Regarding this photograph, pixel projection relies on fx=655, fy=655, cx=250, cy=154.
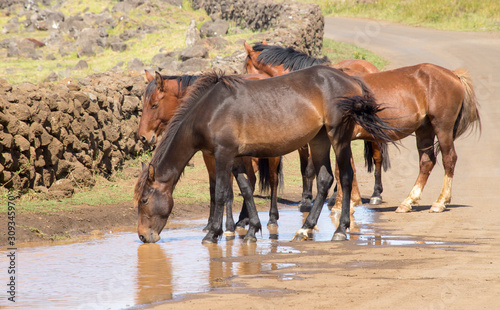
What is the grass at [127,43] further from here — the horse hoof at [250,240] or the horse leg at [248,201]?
the horse hoof at [250,240]

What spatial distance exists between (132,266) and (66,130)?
4586mm

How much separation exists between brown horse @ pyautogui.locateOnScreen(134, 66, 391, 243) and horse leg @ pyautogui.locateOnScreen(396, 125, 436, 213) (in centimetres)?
279

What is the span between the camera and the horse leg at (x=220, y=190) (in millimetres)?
7121

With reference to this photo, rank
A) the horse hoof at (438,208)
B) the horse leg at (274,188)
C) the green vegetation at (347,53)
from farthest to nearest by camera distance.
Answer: the green vegetation at (347,53) < the horse hoof at (438,208) < the horse leg at (274,188)

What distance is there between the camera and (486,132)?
16906 millimetres

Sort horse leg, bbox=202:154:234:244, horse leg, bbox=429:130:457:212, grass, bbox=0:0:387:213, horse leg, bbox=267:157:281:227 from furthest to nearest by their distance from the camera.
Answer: horse leg, bbox=429:130:457:212
grass, bbox=0:0:387:213
horse leg, bbox=267:157:281:227
horse leg, bbox=202:154:234:244

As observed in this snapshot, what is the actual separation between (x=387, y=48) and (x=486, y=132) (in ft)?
37.3

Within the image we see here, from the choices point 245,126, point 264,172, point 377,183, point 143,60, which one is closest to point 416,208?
point 377,183

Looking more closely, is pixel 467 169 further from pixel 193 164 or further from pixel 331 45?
pixel 331 45

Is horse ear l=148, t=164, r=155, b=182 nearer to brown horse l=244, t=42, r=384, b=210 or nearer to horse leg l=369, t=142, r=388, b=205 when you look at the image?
brown horse l=244, t=42, r=384, b=210

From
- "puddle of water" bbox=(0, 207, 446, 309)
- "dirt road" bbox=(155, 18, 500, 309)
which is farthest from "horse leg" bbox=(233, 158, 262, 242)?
"dirt road" bbox=(155, 18, 500, 309)

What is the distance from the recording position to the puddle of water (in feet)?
16.5

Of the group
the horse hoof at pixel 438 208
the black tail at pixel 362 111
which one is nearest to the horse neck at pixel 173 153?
the black tail at pixel 362 111

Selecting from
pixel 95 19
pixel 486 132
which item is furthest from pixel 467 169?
pixel 95 19
